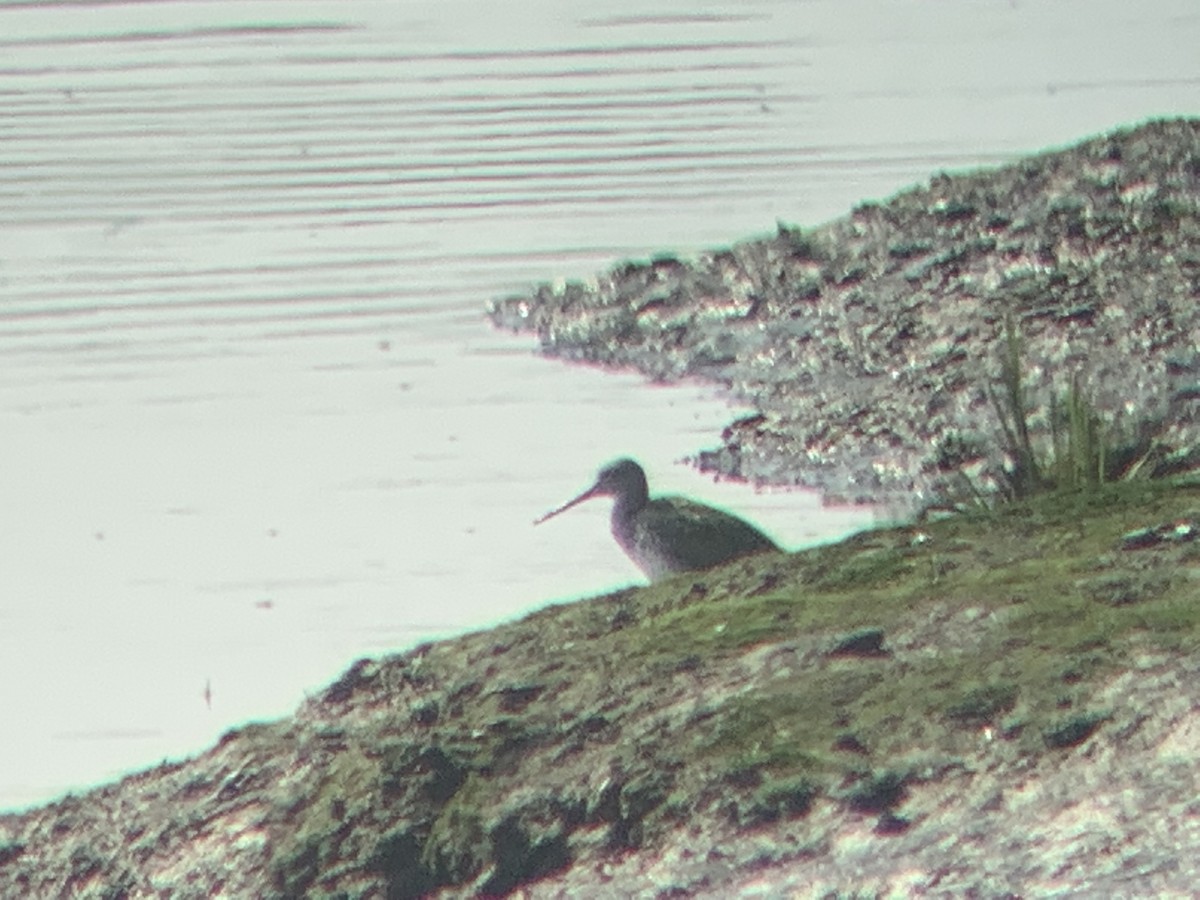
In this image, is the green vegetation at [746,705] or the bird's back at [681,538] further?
the bird's back at [681,538]

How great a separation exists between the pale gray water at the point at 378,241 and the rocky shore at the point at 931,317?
0.77 feet

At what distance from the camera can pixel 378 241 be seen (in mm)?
8859

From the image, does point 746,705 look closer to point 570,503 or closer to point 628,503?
point 628,503

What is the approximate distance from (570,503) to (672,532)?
478 mm

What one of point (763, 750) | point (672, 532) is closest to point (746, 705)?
point (763, 750)

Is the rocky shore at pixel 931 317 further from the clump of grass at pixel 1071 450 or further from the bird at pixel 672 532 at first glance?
the bird at pixel 672 532

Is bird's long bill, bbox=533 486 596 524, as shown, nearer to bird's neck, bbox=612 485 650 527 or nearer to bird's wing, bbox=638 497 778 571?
bird's neck, bbox=612 485 650 527

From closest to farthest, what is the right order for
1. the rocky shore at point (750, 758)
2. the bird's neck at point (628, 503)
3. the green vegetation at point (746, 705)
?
the rocky shore at point (750, 758)
the green vegetation at point (746, 705)
the bird's neck at point (628, 503)

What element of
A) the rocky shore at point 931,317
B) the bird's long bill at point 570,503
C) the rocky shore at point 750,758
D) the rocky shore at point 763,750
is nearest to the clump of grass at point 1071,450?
the rocky shore at point 931,317

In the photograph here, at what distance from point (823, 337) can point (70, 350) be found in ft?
6.59

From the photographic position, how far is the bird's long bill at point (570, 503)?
19.1 ft

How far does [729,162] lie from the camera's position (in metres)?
9.55

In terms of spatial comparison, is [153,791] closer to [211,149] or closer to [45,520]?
[45,520]

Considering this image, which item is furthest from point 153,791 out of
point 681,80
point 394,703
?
point 681,80
